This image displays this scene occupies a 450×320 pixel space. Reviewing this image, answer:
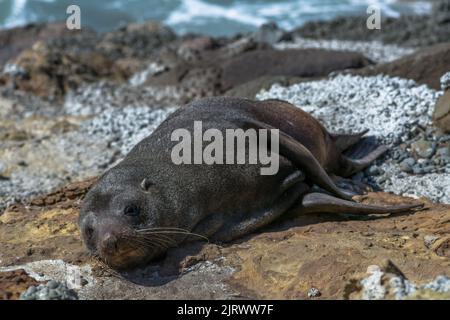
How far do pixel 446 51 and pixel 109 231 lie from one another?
497cm

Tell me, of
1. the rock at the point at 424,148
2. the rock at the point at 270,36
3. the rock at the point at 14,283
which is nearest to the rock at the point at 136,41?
the rock at the point at 270,36

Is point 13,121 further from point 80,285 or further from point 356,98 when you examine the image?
point 80,285

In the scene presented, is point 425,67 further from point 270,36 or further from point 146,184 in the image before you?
point 270,36

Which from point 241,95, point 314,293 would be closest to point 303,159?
point 314,293

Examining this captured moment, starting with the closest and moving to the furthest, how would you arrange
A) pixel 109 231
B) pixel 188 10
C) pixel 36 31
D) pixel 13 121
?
pixel 109 231 < pixel 13 121 < pixel 36 31 < pixel 188 10

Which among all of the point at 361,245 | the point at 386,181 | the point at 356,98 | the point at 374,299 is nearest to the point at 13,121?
the point at 356,98

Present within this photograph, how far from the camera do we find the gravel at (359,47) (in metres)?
12.9

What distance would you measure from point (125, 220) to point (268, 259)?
0.95 m

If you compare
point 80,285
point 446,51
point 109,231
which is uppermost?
point 446,51

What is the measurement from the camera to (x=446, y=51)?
8422mm

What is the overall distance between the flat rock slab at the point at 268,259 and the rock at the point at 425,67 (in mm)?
2556

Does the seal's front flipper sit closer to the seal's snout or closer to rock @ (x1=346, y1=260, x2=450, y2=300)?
rock @ (x1=346, y1=260, x2=450, y2=300)

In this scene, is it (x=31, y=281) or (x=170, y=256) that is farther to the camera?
(x=170, y=256)

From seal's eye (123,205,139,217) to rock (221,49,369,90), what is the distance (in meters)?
5.67
